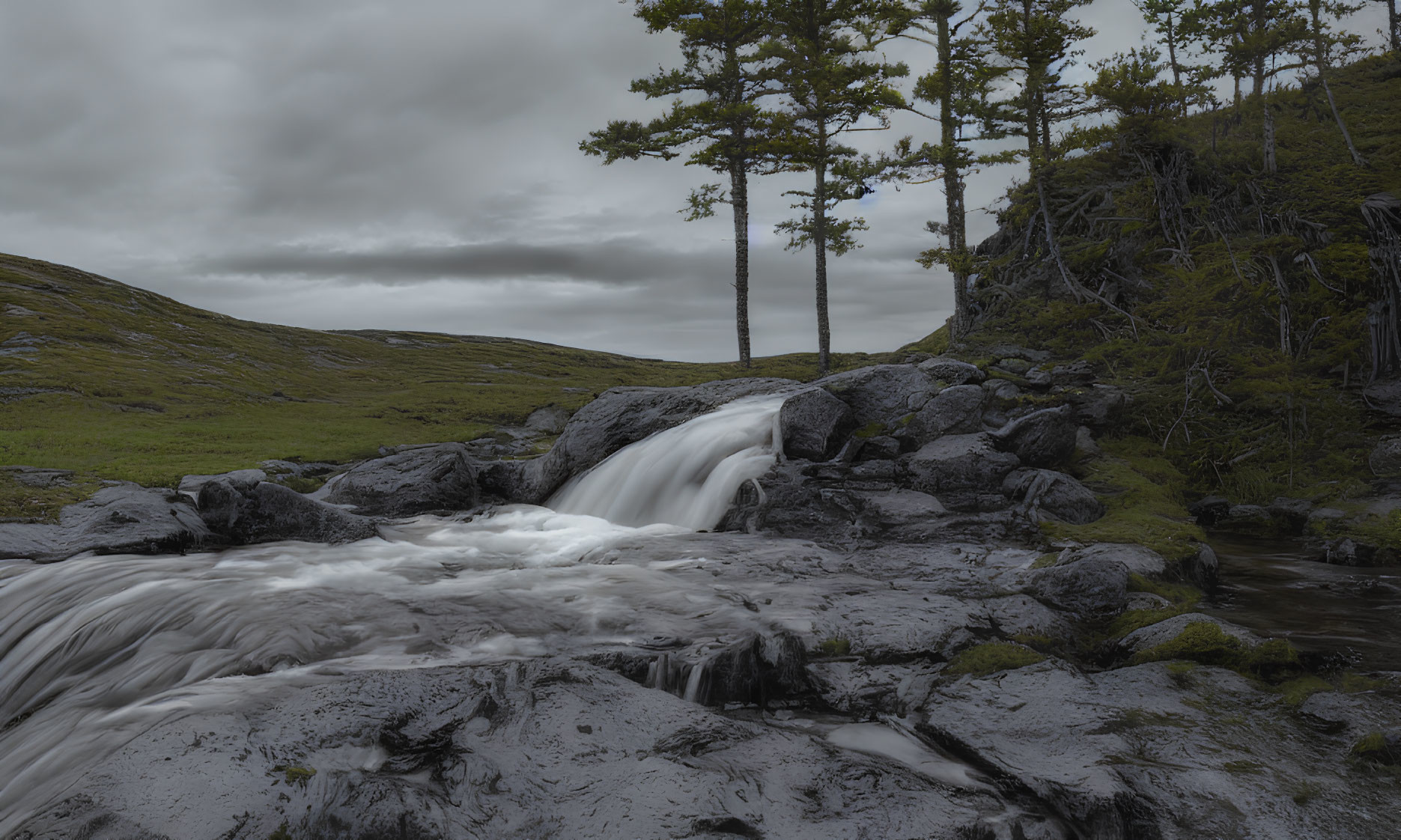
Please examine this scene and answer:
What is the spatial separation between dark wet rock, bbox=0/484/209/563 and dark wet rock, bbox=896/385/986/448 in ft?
36.5

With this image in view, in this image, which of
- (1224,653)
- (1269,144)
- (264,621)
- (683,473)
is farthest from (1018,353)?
(264,621)

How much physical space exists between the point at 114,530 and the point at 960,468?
39.7ft

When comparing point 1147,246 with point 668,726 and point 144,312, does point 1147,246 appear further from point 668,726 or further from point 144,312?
point 144,312

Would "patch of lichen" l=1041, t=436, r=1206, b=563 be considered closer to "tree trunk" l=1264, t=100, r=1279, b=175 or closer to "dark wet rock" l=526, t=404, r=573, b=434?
"tree trunk" l=1264, t=100, r=1279, b=175

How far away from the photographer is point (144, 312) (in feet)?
172

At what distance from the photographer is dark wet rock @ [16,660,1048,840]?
3523mm

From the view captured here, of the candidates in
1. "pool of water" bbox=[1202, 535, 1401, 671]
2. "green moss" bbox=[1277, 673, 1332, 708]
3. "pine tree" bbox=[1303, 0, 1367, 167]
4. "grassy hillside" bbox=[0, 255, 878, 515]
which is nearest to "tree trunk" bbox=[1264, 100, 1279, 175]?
"pine tree" bbox=[1303, 0, 1367, 167]

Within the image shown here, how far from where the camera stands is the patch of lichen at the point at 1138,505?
8.49m

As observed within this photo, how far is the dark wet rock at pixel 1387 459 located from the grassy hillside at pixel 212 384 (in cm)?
1715

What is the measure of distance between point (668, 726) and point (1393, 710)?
180 inches

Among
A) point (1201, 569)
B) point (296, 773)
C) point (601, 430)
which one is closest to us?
point (296, 773)

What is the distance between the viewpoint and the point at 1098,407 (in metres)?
12.9

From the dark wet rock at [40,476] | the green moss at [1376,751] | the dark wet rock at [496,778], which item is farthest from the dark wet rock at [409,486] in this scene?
the green moss at [1376,751]

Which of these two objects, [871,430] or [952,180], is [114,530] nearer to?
[871,430]
